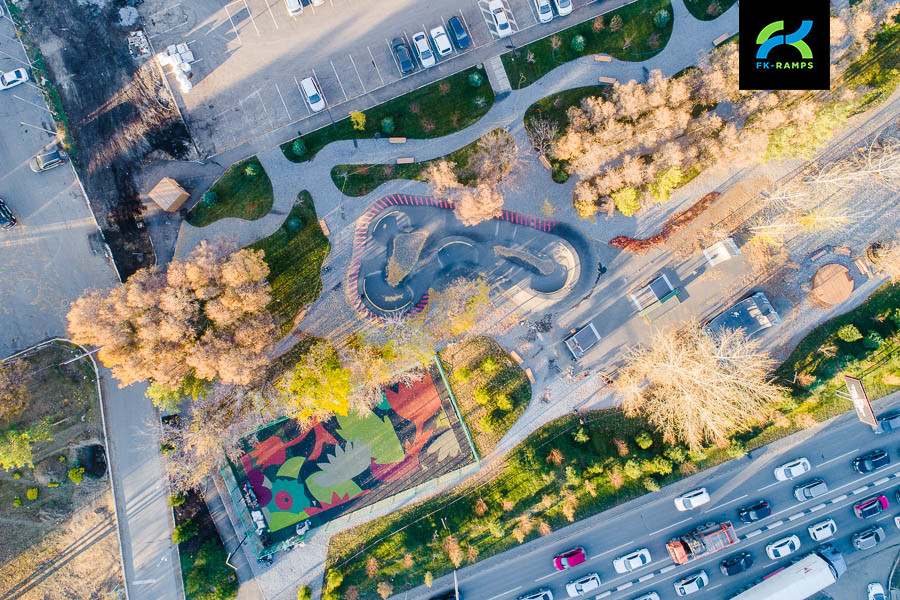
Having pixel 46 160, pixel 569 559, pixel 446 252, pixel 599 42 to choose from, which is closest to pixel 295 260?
pixel 446 252

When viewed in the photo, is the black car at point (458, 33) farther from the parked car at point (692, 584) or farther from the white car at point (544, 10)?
the parked car at point (692, 584)

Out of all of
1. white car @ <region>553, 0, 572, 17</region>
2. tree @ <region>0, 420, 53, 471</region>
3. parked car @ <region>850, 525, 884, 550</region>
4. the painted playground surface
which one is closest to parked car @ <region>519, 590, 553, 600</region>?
the painted playground surface

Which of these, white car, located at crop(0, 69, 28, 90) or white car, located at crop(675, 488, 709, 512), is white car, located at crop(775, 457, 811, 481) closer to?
white car, located at crop(675, 488, 709, 512)

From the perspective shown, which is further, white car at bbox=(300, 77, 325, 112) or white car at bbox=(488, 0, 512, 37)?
white car at bbox=(488, 0, 512, 37)

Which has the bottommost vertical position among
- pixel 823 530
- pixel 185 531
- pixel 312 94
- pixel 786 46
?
pixel 823 530

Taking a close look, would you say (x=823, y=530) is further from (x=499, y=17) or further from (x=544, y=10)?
(x=499, y=17)

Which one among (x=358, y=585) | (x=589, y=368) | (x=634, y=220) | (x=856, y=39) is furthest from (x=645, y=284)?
(x=358, y=585)

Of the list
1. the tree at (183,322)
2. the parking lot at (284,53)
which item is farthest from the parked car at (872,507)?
the tree at (183,322)
